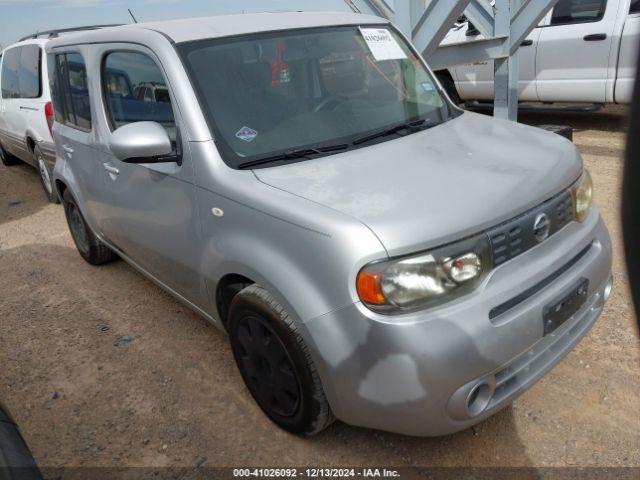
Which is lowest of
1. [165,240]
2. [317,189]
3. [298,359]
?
[298,359]

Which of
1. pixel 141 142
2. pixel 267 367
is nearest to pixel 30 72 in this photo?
pixel 141 142

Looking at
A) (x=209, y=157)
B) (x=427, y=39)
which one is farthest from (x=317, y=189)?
(x=427, y=39)

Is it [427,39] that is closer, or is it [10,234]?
[427,39]

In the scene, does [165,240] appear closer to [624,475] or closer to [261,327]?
[261,327]

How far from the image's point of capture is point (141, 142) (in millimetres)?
2568

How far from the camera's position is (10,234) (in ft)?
19.4

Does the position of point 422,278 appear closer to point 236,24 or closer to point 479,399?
point 479,399

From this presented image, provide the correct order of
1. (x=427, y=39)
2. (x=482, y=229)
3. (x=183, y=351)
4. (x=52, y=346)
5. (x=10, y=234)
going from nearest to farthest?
1. (x=482, y=229)
2. (x=183, y=351)
3. (x=52, y=346)
4. (x=427, y=39)
5. (x=10, y=234)

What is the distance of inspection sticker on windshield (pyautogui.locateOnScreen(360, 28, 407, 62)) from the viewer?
3141 mm

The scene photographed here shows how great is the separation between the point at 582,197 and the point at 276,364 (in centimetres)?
154

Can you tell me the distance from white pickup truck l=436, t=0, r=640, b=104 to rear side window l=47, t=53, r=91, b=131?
178 inches

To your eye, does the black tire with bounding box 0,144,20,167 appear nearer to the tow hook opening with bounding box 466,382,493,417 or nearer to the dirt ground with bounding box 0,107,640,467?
the dirt ground with bounding box 0,107,640,467

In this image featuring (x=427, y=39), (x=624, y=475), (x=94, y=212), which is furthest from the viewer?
(x=427, y=39)

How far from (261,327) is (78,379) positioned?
1409 mm
